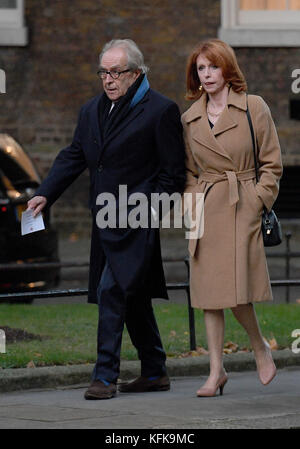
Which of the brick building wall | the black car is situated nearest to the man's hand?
the black car

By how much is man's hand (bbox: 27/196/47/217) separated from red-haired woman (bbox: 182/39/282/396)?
33.2 inches

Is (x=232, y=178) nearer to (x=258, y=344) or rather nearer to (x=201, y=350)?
(x=258, y=344)

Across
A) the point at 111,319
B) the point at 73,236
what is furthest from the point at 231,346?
the point at 73,236

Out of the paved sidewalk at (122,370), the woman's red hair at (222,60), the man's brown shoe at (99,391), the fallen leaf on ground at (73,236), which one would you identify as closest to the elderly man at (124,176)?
the man's brown shoe at (99,391)

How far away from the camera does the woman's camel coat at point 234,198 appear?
25.9 ft

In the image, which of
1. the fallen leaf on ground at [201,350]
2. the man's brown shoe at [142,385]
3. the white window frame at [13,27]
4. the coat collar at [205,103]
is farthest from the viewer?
the white window frame at [13,27]

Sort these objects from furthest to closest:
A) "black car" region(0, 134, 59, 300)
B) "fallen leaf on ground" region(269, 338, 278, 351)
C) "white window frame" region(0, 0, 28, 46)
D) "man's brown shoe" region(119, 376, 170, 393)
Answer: "white window frame" region(0, 0, 28, 46), "black car" region(0, 134, 59, 300), "fallen leaf on ground" region(269, 338, 278, 351), "man's brown shoe" region(119, 376, 170, 393)

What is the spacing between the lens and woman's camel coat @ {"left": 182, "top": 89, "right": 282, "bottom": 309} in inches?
311

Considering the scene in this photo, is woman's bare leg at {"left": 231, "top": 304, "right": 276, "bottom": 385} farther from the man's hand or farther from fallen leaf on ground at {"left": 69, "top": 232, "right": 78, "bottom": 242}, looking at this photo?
fallen leaf on ground at {"left": 69, "top": 232, "right": 78, "bottom": 242}

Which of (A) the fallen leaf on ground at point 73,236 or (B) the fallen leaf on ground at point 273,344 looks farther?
(A) the fallen leaf on ground at point 73,236

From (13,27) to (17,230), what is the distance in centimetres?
652

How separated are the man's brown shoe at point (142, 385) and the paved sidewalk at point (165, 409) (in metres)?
0.08

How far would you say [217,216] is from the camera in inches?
313

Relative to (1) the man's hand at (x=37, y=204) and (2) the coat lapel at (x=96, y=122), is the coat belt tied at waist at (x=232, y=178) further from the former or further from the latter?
(1) the man's hand at (x=37, y=204)
